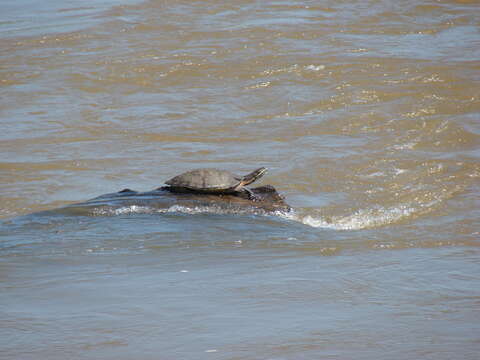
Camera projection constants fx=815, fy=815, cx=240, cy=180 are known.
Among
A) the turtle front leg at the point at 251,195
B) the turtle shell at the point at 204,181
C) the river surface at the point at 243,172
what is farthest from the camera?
the turtle front leg at the point at 251,195

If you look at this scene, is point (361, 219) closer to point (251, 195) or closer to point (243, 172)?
point (251, 195)

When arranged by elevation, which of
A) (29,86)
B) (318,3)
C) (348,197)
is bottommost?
(348,197)

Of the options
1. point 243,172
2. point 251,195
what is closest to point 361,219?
point 251,195

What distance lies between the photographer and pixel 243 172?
9.23m

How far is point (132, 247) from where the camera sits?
568 centimetres

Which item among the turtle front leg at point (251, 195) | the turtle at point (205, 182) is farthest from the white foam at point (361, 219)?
the turtle at point (205, 182)

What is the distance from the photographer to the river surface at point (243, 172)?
13.5 feet

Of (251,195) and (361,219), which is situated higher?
(251,195)

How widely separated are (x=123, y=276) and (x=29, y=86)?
31.5ft

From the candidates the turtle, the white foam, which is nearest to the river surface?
the white foam

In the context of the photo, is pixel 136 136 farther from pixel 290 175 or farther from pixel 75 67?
pixel 75 67

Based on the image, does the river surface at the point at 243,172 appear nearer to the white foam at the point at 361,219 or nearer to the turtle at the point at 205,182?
the white foam at the point at 361,219

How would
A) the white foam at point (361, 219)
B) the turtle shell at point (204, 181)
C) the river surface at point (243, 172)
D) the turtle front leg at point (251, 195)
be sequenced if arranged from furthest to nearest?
the white foam at point (361, 219) < the turtle front leg at point (251, 195) < the turtle shell at point (204, 181) < the river surface at point (243, 172)

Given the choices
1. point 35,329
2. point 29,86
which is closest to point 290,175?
point 35,329
